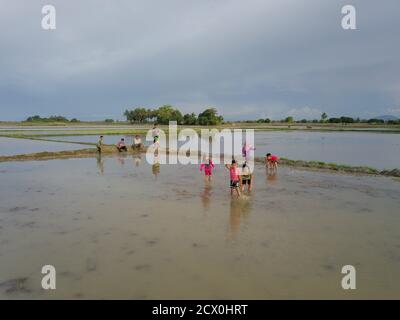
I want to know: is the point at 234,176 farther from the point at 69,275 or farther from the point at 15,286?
the point at 15,286

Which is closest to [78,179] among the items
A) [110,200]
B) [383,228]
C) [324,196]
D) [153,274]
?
[110,200]

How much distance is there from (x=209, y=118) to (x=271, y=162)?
8237 cm

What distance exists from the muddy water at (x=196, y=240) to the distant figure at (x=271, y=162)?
180 inches

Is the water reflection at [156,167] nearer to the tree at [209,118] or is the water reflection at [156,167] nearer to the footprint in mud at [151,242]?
the footprint in mud at [151,242]

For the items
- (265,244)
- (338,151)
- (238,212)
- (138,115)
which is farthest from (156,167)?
(138,115)

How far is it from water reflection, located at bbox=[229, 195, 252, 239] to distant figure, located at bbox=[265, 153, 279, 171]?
7077mm

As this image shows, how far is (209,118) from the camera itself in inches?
3947

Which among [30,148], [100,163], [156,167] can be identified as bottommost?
[156,167]

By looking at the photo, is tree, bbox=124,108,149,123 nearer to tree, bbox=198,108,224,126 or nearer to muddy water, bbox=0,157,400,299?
tree, bbox=198,108,224,126

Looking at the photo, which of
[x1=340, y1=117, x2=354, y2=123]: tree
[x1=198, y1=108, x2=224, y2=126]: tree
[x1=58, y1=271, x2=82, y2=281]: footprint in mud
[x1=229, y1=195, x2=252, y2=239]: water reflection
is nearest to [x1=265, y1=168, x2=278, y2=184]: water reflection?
[x1=229, y1=195, x2=252, y2=239]: water reflection

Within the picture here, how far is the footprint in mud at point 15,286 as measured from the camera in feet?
18.2

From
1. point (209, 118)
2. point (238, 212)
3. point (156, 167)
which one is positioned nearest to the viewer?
point (238, 212)

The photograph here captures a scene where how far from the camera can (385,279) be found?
599cm
